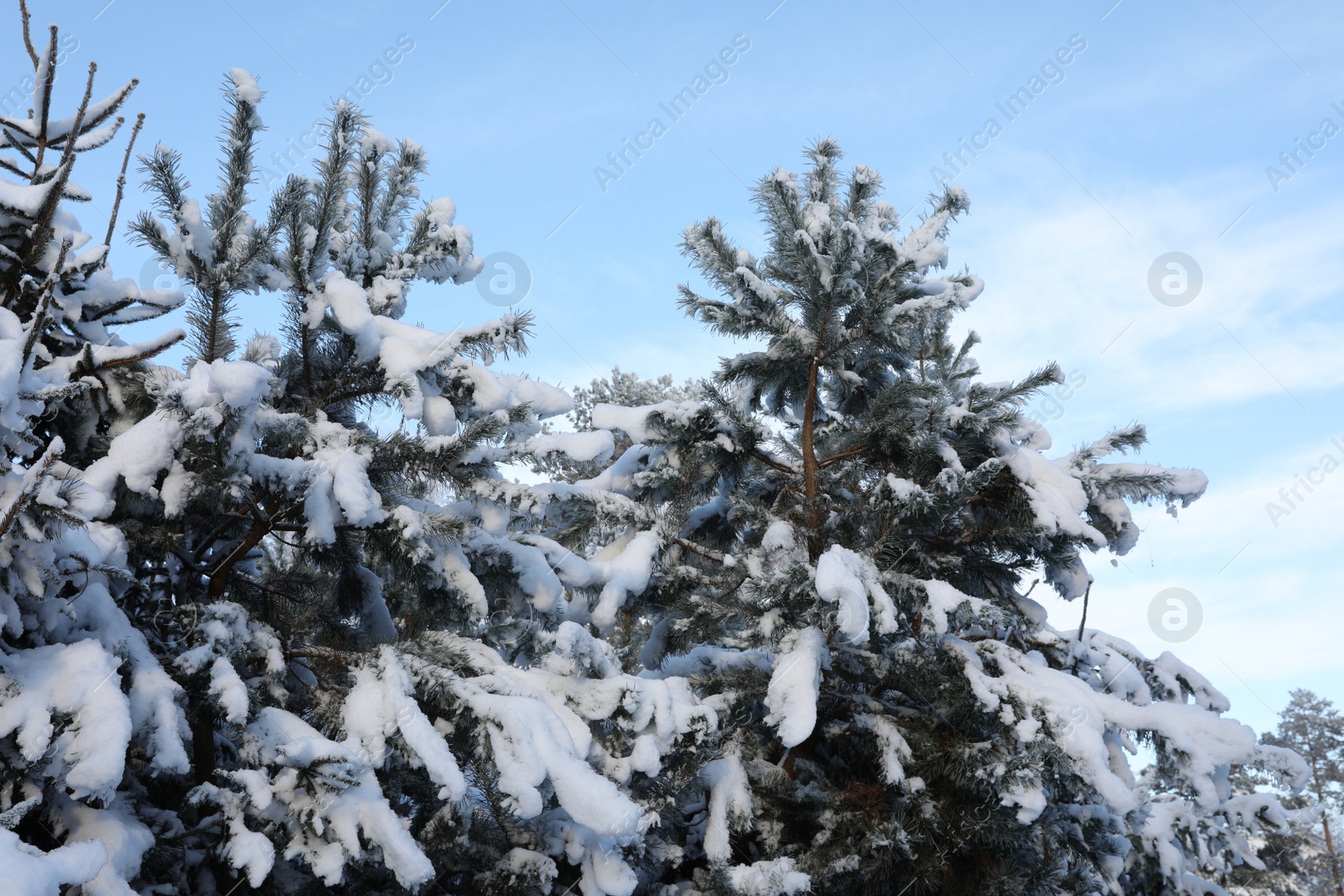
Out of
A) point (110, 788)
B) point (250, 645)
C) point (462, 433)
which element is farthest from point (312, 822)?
point (462, 433)

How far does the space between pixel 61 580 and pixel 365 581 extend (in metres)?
1.93

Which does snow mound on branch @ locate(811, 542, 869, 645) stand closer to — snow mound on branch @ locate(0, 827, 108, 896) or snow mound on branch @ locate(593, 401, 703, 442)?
snow mound on branch @ locate(593, 401, 703, 442)

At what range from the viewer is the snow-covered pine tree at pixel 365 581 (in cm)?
350

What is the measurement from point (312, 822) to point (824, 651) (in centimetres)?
278

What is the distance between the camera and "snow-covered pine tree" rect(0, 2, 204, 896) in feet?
9.48

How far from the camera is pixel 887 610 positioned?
457cm

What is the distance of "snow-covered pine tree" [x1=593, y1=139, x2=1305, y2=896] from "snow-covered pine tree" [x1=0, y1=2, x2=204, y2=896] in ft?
8.72

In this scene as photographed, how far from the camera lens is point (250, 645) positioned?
4043 mm

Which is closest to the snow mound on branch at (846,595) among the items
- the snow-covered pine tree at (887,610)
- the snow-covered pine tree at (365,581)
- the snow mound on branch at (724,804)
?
the snow-covered pine tree at (887,610)

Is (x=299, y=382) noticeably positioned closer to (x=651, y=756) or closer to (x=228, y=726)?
(x=228, y=726)

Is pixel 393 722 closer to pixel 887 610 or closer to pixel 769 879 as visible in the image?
pixel 769 879

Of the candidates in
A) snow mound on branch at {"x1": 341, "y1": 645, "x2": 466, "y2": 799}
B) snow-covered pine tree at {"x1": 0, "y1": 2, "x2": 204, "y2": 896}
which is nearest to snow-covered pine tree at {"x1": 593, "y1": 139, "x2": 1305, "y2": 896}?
snow mound on branch at {"x1": 341, "y1": 645, "x2": 466, "y2": 799}

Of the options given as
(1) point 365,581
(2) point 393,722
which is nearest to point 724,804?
(2) point 393,722

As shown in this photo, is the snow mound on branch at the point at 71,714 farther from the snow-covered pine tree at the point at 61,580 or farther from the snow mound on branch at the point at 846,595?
the snow mound on branch at the point at 846,595
